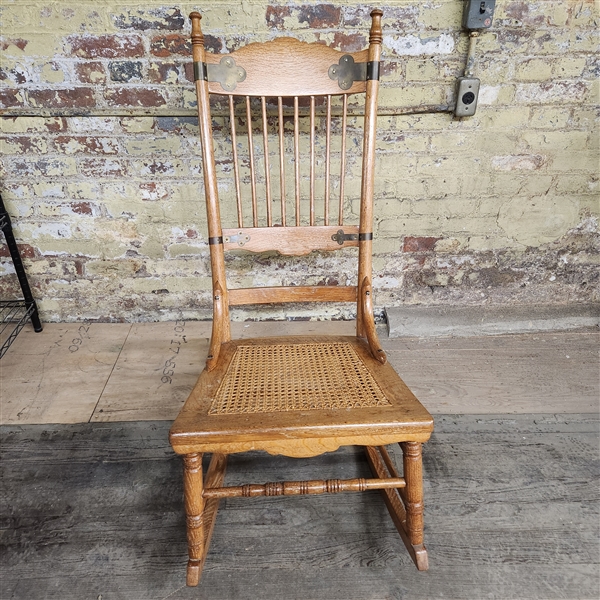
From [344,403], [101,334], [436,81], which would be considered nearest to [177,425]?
[344,403]

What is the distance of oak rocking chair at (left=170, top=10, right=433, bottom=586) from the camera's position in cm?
80

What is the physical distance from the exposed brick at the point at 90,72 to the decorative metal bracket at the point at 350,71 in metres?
0.94

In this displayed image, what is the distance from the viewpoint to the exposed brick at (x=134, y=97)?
1495mm

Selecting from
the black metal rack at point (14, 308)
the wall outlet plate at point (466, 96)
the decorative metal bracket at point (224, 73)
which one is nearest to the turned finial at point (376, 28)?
the decorative metal bracket at point (224, 73)

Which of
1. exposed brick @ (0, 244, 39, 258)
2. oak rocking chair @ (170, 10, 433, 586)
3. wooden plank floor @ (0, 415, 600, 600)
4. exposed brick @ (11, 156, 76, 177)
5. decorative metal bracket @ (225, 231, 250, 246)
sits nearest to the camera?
oak rocking chair @ (170, 10, 433, 586)

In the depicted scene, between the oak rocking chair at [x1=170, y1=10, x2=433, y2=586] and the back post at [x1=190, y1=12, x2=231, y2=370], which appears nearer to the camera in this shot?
the oak rocking chair at [x1=170, y1=10, x2=433, y2=586]

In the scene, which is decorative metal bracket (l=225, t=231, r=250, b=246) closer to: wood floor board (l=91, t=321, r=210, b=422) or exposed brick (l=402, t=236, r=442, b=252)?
wood floor board (l=91, t=321, r=210, b=422)

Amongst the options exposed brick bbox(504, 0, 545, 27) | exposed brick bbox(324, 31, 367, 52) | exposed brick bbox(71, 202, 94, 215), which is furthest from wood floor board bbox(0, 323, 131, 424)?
exposed brick bbox(504, 0, 545, 27)

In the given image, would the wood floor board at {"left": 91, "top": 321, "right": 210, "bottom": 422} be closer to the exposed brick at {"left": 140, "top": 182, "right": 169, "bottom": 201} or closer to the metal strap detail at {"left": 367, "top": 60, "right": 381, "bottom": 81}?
the exposed brick at {"left": 140, "top": 182, "right": 169, "bottom": 201}

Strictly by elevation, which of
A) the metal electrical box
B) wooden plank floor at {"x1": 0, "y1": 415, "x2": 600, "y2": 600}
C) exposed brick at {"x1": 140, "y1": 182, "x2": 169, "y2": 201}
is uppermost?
the metal electrical box

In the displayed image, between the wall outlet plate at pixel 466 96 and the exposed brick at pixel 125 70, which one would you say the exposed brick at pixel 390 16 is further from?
the exposed brick at pixel 125 70

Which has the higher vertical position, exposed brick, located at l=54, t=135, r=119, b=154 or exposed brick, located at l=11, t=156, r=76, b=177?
exposed brick, located at l=54, t=135, r=119, b=154

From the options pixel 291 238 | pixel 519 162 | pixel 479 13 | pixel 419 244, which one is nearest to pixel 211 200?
pixel 291 238

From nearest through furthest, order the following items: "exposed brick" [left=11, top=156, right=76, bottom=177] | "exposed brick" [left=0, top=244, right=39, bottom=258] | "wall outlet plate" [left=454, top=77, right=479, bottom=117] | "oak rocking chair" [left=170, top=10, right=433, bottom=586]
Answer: "oak rocking chair" [left=170, top=10, right=433, bottom=586] → "wall outlet plate" [left=454, top=77, right=479, bottom=117] → "exposed brick" [left=11, top=156, right=76, bottom=177] → "exposed brick" [left=0, top=244, right=39, bottom=258]
